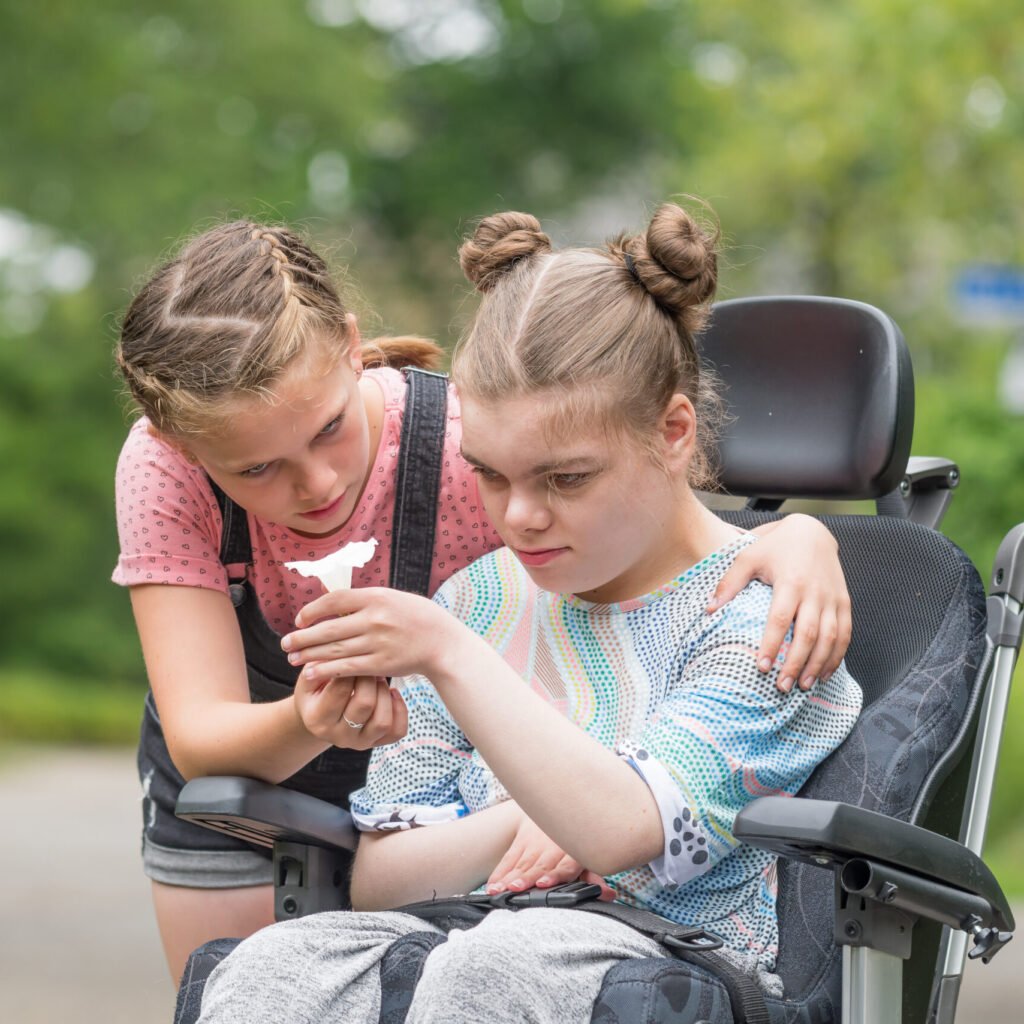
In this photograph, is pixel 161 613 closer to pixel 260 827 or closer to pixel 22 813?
pixel 260 827

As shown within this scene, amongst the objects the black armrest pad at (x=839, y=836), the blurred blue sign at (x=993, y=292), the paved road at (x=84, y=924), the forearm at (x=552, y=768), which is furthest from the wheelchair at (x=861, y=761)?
the blurred blue sign at (x=993, y=292)

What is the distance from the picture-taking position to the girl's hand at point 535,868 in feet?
6.12

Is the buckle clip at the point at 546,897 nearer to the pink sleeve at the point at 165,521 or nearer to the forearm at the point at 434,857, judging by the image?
the forearm at the point at 434,857

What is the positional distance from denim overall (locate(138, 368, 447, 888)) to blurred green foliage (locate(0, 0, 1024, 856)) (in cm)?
35

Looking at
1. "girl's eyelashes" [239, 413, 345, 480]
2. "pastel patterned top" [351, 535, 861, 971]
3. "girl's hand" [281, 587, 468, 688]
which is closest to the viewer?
"girl's hand" [281, 587, 468, 688]

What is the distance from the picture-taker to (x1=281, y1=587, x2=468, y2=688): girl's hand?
1.63 meters

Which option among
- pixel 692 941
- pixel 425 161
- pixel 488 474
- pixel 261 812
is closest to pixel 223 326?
pixel 488 474

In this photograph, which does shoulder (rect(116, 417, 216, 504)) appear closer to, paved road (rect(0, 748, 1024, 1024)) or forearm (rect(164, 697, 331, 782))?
forearm (rect(164, 697, 331, 782))

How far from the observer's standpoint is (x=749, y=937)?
185 cm

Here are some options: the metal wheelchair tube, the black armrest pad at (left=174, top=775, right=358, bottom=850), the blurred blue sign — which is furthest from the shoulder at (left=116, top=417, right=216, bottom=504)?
the blurred blue sign

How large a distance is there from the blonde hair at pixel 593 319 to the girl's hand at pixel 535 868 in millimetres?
545

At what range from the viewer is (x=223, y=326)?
199 cm

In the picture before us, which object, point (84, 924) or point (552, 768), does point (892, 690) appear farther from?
point (84, 924)

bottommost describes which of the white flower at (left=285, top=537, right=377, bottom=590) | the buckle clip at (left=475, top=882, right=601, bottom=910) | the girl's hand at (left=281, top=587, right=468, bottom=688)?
the buckle clip at (left=475, top=882, right=601, bottom=910)
